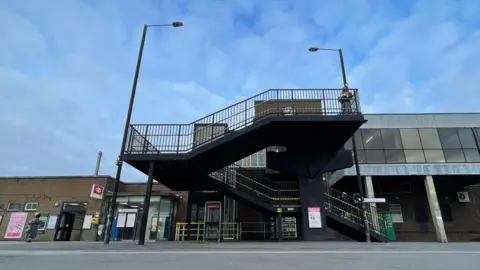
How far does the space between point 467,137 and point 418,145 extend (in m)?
3.61

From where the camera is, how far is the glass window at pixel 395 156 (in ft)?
61.0

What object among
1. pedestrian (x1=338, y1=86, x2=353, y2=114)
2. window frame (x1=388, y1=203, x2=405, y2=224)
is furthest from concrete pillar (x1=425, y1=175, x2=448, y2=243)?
pedestrian (x1=338, y1=86, x2=353, y2=114)

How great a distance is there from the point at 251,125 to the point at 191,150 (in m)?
2.77

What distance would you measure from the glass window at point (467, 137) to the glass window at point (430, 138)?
1575 millimetres

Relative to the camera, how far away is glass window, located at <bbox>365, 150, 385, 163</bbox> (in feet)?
61.2

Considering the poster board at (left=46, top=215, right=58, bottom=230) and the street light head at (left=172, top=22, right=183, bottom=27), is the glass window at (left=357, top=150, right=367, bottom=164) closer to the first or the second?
the street light head at (left=172, top=22, right=183, bottom=27)

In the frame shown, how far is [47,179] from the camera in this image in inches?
910

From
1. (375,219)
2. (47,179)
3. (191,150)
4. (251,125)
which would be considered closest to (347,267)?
(251,125)

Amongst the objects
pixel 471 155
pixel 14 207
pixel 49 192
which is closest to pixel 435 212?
pixel 471 155

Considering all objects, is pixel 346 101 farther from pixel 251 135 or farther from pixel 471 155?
pixel 471 155

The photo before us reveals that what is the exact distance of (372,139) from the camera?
64.1 feet

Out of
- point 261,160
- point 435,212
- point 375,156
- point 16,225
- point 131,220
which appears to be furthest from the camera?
point 16,225

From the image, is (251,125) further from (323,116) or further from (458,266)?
(458,266)

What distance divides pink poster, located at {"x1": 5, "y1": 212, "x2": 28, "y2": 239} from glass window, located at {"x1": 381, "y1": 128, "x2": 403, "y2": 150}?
28914mm
